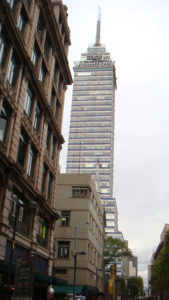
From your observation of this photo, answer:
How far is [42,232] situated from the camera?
3164cm

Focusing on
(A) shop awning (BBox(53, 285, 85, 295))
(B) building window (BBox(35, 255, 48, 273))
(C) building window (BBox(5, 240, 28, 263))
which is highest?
(C) building window (BBox(5, 240, 28, 263))

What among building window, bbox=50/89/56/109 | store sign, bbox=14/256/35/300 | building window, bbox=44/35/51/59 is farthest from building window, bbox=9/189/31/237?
building window, bbox=44/35/51/59

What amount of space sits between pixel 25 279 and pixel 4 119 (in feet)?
45.9

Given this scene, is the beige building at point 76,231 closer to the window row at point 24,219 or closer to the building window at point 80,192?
the building window at point 80,192

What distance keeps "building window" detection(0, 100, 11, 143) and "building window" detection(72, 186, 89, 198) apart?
1194 inches

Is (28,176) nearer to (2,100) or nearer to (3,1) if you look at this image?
(2,100)

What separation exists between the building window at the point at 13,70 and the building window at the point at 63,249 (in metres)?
30.5

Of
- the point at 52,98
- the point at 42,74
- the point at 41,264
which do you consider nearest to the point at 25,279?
the point at 41,264

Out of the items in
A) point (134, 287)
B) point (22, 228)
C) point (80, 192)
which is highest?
point (80, 192)

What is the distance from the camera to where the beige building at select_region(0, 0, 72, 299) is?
2380cm

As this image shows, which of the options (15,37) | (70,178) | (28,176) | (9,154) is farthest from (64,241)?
(15,37)

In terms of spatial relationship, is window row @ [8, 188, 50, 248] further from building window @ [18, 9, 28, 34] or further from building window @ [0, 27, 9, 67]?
building window @ [18, 9, 28, 34]

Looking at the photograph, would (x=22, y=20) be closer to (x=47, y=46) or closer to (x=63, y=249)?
(x=47, y=46)

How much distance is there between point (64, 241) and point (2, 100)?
31.9 m
